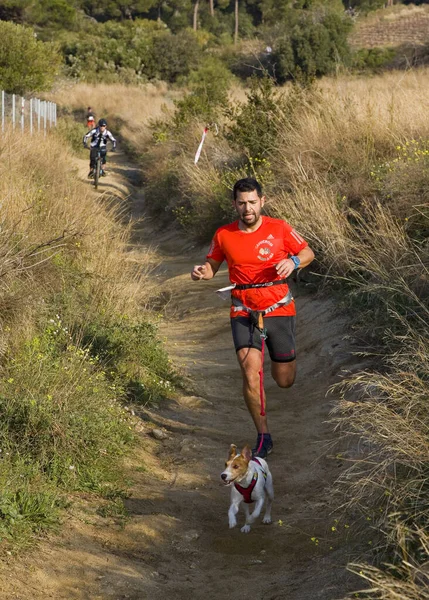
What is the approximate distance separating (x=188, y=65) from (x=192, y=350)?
45.7m

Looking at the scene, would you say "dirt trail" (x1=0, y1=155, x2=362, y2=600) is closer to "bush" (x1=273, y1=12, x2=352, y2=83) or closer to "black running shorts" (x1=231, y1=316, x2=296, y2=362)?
"black running shorts" (x1=231, y1=316, x2=296, y2=362)

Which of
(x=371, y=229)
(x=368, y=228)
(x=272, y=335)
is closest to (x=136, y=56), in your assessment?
(x=371, y=229)

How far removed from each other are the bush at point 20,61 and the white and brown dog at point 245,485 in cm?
3034

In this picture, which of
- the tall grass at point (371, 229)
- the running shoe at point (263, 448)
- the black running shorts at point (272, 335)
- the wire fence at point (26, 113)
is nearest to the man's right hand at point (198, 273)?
the black running shorts at point (272, 335)

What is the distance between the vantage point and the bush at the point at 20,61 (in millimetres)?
34562

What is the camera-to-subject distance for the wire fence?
2017 cm

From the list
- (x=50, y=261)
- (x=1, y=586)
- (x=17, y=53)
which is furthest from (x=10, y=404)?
(x=17, y=53)

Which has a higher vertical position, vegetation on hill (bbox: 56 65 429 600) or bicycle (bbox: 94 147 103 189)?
vegetation on hill (bbox: 56 65 429 600)

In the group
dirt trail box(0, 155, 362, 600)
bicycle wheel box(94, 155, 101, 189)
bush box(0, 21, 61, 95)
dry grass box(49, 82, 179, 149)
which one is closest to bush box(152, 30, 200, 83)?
dry grass box(49, 82, 179, 149)

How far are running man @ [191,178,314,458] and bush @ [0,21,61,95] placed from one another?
29.2 meters

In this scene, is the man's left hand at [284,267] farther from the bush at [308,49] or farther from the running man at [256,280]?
the bush at [308,49]

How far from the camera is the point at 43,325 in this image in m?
7.45

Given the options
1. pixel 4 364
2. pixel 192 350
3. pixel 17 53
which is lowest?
pixel 17 53

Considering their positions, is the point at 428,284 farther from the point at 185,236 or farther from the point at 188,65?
the point at 188,65
